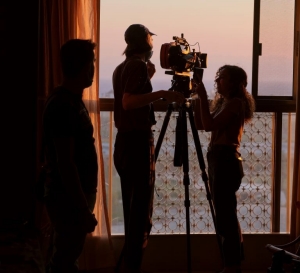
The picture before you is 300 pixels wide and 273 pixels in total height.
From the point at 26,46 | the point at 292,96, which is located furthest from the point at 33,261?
the point at 292,96

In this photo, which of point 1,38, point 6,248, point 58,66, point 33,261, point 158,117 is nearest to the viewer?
point 33,261

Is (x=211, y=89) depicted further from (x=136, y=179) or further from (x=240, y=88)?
(x=136, y=179)

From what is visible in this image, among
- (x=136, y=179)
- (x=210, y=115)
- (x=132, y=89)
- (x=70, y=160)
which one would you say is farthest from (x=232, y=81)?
(x=70, y=160)

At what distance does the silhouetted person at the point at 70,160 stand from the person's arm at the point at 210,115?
1084mm

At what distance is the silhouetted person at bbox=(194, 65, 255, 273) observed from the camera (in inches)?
127

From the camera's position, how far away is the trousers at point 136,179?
10.1 ft

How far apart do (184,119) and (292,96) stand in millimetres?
1002

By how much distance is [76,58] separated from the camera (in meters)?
2.19

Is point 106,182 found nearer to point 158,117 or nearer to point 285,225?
point 158,117

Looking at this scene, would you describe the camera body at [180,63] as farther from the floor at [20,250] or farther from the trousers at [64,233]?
the trousers at [64,233]

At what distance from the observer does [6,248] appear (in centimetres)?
242

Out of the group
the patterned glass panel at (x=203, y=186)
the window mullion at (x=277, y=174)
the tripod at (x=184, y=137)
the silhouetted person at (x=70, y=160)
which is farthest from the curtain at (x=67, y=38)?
the silhouetted person at (x=70, y=160)

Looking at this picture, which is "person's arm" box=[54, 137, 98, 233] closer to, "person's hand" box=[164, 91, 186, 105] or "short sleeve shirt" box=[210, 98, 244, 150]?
"person's hand" box=[164, 91, 186, 105]

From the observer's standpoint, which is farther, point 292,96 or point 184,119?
Answer: point 292,96
